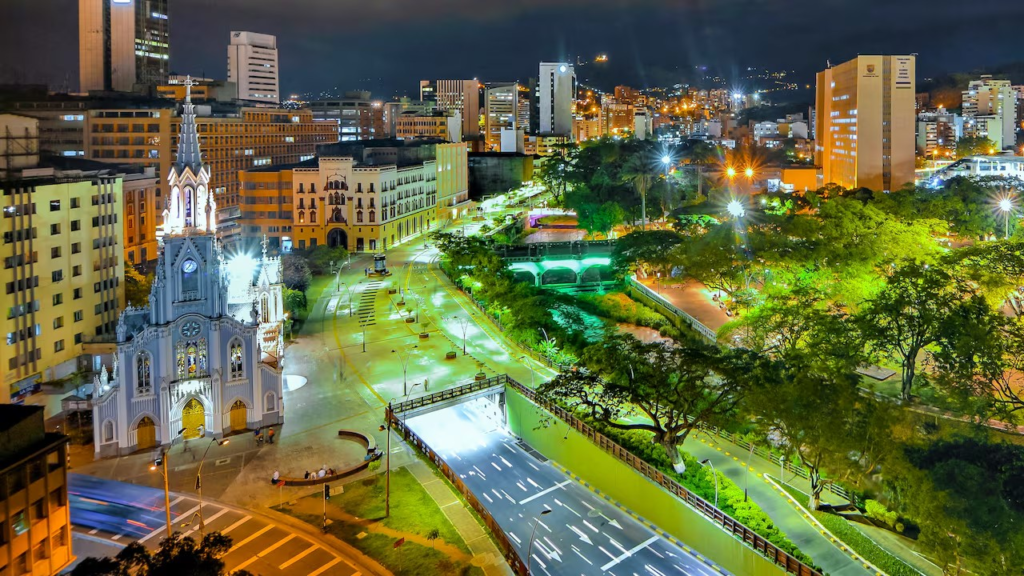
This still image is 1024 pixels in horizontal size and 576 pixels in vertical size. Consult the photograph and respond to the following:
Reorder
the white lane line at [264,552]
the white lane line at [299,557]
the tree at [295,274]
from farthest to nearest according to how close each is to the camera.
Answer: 1. the tree at [295,274]
2. the white lane line at [299,557]
3. the white lane line at [264,552]

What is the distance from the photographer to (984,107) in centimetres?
15638

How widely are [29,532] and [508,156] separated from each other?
125 meters

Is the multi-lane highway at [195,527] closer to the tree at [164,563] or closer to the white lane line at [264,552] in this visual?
the white lane line at [264,552]

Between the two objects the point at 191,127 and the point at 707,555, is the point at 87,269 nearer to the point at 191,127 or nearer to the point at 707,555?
the point at 191,127

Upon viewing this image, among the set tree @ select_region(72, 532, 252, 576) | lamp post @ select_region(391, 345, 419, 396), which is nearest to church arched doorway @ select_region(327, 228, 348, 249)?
lamp post @ select_region(391, 345, 419, 396)

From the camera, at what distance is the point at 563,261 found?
75.4m

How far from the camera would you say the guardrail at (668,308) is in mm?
55406

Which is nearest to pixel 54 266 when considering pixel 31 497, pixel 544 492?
pixel 31 497

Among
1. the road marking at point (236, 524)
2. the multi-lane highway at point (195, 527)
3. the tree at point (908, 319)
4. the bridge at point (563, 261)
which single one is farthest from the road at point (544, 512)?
the bridge at point (563, 261)

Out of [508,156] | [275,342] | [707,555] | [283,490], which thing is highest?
[508,156]

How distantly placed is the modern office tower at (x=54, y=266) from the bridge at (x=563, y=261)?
33939mm

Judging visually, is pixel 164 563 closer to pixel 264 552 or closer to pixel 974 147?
pixel 264 552

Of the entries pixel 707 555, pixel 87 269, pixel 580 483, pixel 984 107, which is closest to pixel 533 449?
pixel 580 483

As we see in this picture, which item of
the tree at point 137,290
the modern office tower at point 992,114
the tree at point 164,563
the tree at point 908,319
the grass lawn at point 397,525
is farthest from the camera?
the modern office tower at point 992,114
